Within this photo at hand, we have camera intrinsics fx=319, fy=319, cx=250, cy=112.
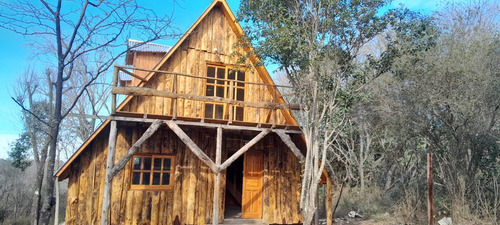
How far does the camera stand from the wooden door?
961cm

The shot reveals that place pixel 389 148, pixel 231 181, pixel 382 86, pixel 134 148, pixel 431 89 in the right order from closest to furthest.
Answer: pixel 134 148 → pixel 431 89 → pixel 382 86 → pixel 231 181 → pixel 389 148

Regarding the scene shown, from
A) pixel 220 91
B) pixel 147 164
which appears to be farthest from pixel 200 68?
pixel 147 164

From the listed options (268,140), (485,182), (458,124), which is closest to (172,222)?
(268,140)

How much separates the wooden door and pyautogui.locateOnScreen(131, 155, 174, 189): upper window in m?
2.24

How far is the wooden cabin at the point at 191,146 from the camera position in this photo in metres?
8.03

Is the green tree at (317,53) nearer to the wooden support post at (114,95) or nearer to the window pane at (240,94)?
the window pane at (240,94)

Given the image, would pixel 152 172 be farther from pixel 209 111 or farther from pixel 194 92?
pixel 194 92

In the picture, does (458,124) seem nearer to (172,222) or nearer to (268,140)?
(268,140)

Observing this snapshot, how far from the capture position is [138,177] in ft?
28.8

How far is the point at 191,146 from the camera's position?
7910mm

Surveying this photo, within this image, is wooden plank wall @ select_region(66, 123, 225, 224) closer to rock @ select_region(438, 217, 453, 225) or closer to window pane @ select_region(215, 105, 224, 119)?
window pane @ select_region(215, 105, 224, 119)

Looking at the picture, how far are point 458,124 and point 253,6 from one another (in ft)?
22.9

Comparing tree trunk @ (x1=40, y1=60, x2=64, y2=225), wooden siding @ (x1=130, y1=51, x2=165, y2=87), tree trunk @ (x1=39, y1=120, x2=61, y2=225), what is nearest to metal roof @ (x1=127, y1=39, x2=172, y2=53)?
wooden siding @ (x1=130, y1=51, x2=165, y2=87)

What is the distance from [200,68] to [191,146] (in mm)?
2736
